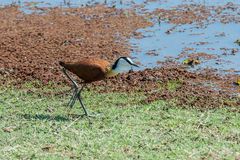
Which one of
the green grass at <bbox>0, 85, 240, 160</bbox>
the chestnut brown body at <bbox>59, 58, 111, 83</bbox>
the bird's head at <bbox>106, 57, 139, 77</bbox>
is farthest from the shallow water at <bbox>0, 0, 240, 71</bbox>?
the chestnut brown body at <bbox>59, 58, 111, 83</bbox>

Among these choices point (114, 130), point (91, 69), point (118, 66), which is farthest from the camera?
point (118, 66)

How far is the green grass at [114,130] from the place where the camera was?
693 centimetres

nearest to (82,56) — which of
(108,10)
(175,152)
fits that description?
(108,10)

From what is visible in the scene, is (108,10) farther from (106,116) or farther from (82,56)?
(106,116)

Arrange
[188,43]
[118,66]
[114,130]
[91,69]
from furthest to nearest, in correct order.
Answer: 1. [188,43]
2. [118,66]
3. [91,69]
4. [114,130]

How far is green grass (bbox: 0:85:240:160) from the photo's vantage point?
22.7 ft

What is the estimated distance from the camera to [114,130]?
301 inches

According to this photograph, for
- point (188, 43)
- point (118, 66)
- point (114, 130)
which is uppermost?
point (118, 66)

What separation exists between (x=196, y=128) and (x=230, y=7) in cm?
721

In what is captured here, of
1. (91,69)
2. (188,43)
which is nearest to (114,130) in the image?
(91,69)

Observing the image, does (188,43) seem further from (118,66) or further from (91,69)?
(91,69)

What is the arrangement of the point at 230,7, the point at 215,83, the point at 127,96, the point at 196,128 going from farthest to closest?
the point at 230,7, the point at 215,83, the point at 127,96, the point at 196,128

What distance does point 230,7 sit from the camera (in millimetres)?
14367

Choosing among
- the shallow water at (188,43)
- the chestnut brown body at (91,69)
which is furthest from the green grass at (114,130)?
the shallow water at (188,43)
